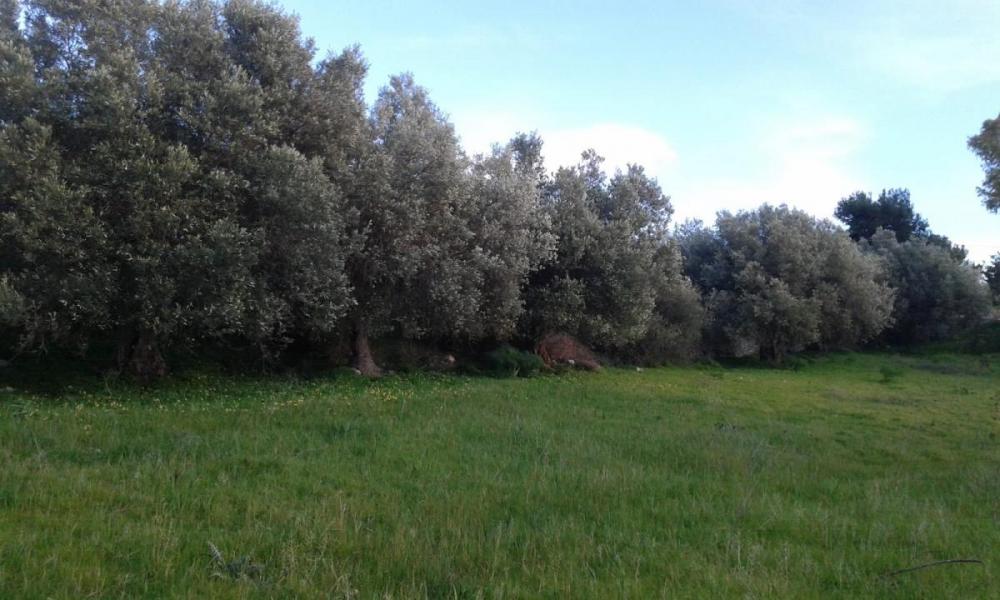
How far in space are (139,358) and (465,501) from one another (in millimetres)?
13039

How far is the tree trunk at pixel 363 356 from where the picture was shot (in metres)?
22.6

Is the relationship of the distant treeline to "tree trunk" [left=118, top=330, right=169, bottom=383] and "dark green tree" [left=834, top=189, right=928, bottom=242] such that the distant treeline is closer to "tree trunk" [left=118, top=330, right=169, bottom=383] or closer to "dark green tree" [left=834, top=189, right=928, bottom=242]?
"tree trunk" [left=118, top=330, right=169, bottom=383]

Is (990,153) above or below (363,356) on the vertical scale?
above

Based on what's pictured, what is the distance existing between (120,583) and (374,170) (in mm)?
15522

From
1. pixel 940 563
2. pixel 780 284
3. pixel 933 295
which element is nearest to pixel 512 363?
pixel 940 563

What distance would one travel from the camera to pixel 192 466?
28.2ft

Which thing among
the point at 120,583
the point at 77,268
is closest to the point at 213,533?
the point at 120,583

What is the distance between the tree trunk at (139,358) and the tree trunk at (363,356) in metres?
6.11

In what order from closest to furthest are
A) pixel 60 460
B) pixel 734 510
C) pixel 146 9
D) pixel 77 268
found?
pixel 734 510 < pixel 60 460 < pixel 77 268 < pixel 146 9

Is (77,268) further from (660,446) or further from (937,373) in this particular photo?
(937,373)

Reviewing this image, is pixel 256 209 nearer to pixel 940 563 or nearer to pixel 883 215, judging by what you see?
pixel 940 563

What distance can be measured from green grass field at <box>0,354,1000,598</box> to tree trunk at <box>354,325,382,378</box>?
6.24 m

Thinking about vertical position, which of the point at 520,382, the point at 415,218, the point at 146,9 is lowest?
the point at 520,382

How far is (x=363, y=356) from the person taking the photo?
23.0m
